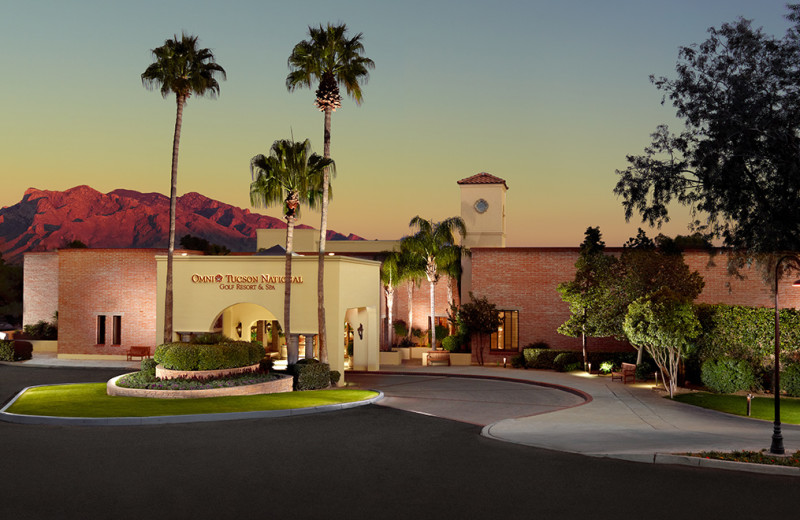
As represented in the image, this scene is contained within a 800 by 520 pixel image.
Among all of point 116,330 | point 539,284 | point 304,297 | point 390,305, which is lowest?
point 116,330

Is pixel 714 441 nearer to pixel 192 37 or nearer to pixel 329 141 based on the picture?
pixel 329 141

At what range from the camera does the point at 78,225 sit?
6575 inches

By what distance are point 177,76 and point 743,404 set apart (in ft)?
78.8

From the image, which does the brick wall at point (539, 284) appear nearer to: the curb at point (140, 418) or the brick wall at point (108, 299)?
the brick wall at point (108, 299)

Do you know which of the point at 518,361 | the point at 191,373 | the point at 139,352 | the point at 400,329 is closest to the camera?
the point at 191,373

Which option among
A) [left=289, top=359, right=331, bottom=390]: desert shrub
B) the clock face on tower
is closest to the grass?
[left=289, top=359, right=331, bottom=390]: desert shrub

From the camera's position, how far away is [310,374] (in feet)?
80.7

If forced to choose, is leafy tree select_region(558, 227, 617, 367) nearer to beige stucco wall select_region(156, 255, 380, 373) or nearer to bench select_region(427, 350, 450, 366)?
bench select_region(427, 350, 450, 366)

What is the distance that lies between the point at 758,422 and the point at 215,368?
1638 cm

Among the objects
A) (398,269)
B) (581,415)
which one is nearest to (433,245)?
(398,269)

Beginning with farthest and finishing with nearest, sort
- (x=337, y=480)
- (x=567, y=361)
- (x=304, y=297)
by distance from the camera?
(x=567, y=361) < (x=304, y=297) < (x=337, y=480)

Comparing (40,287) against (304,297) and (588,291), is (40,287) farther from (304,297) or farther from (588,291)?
(588,291)

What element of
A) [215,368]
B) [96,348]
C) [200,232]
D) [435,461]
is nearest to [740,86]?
[435,461]

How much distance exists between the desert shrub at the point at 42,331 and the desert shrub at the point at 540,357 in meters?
29.5
